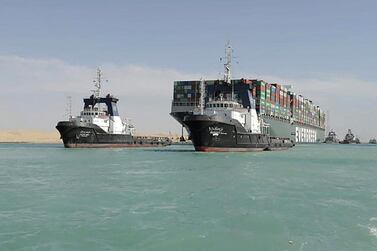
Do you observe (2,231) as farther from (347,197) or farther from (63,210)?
(347,197)

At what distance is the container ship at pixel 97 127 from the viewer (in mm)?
68625

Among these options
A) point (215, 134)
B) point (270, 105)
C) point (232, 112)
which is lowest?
point (215, 134)

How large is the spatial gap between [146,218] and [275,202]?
6.61 meters

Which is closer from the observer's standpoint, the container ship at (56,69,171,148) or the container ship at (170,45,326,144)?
the container ship at (56,69,171,148)

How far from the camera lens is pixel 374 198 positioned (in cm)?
2064

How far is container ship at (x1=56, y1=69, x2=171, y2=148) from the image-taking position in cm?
6862

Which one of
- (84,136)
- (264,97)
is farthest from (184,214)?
(264,97)

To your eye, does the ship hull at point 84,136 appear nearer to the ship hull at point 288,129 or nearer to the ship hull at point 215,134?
the ship hull at point 215,134

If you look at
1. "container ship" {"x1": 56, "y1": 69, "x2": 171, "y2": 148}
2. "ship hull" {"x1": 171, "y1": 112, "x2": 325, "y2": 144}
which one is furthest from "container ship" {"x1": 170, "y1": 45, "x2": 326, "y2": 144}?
"container ship" {"x1": 56, "y1": 69, "x2": 171, "y2": 148}

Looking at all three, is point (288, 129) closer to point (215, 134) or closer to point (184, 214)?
point (215, 134)

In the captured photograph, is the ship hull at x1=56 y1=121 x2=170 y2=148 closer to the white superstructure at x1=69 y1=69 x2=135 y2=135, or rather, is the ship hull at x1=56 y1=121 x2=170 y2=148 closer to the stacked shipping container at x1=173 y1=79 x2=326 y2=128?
the white superstructure at x1=69 y1=69 x2=135 y2=135

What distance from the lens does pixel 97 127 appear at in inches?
2800

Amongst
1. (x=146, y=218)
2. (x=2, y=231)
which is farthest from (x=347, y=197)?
(x=2, y=231)

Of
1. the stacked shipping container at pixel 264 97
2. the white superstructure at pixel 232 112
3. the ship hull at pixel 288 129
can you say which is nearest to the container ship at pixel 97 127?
the white superstructure at pixel 232 112
